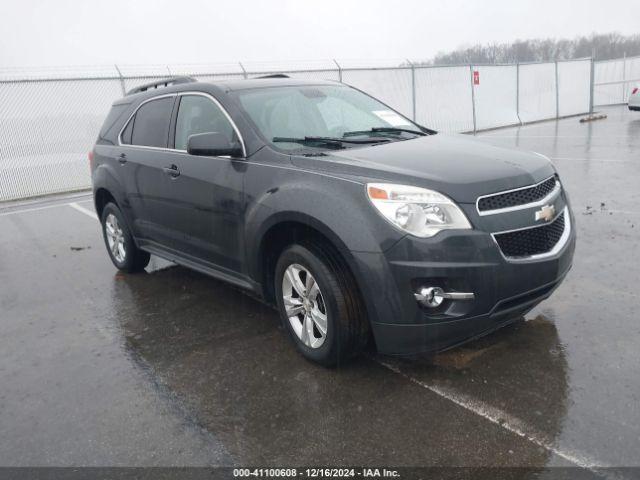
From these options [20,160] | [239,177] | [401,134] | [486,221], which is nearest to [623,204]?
[401,134]

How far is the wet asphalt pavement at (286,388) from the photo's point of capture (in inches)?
107

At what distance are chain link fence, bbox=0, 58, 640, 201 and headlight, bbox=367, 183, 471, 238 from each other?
10113 millimetres

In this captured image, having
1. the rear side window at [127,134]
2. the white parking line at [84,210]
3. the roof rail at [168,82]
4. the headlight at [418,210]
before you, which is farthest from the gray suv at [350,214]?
the white parking line at [84,210]

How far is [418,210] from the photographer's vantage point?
2.99 m

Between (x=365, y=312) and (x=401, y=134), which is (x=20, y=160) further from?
(x=365, y=312)

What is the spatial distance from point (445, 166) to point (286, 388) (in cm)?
160

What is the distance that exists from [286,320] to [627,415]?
2003 mm

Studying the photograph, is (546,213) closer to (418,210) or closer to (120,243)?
(418,210)

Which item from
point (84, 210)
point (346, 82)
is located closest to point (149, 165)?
point (84, 210)

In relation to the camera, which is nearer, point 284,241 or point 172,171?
point 284,241

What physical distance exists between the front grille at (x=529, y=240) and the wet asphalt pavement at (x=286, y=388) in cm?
72

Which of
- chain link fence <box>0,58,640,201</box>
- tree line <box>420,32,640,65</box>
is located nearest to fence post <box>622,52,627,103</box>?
chain link fence <box>0,58,640,201</box>

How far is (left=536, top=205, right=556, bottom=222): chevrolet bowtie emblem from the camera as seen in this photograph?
323cm

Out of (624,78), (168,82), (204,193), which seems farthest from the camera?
(624,78)
